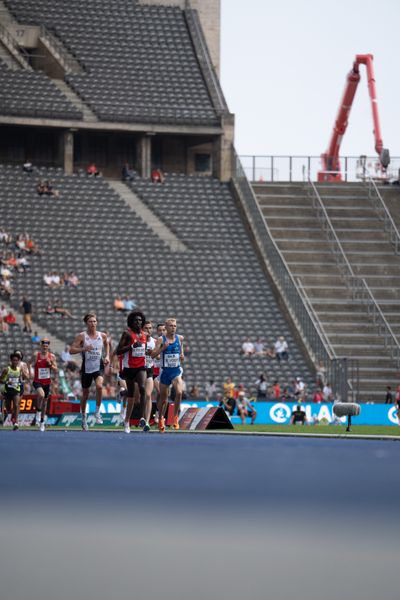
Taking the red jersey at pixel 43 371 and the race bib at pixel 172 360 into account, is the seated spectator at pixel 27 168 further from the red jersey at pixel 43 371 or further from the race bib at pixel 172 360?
the race bib at pixel 172 360

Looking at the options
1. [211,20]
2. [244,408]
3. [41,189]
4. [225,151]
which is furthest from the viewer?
[211,20]

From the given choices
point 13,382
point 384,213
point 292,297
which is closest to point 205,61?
point 384,213

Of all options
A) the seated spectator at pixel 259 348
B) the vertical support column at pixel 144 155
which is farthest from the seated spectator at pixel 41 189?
the seated spectator at pixel 259 348

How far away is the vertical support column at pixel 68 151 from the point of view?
6606 centimetres

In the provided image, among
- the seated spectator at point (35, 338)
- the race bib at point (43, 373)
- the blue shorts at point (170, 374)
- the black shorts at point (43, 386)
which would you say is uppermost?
the blue shorts at point (170, 374)

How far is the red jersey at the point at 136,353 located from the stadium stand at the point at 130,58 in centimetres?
4167

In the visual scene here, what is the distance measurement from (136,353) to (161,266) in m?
33.4

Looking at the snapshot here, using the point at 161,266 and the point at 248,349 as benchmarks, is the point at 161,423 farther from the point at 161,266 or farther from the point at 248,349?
the point at 161,266

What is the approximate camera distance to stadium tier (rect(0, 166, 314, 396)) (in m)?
53.2

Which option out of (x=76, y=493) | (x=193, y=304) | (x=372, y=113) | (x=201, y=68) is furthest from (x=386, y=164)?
(x=76, y=493)

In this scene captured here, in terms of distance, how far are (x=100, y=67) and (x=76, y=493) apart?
6004 cm

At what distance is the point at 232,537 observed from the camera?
8.12 metres

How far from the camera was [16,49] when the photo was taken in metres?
69.1

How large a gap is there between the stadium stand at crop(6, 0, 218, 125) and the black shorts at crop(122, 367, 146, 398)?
1636 inches
